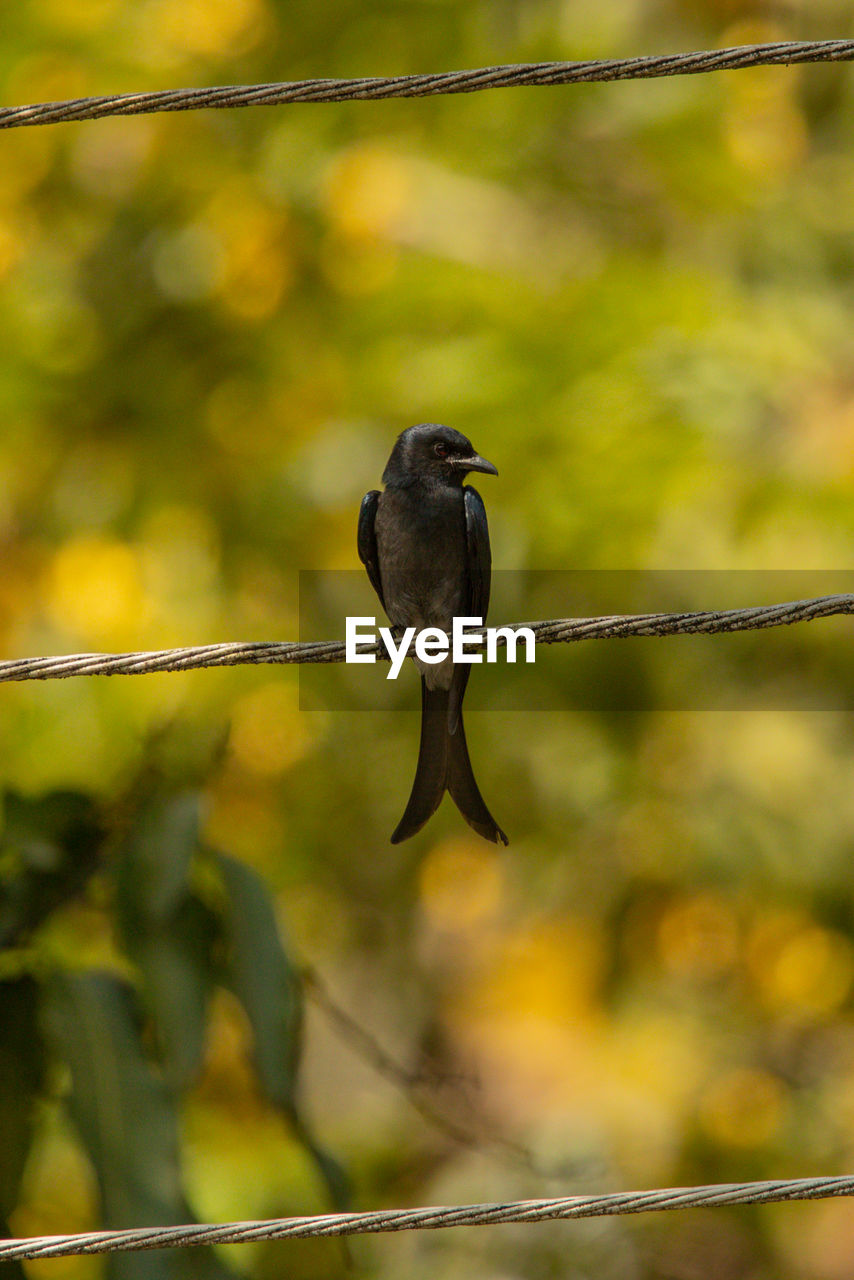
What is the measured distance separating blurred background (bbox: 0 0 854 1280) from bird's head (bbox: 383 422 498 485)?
1736mm

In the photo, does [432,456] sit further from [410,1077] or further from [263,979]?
[410,1077]

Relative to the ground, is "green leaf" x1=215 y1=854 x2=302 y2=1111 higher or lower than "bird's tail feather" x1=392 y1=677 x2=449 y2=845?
lower

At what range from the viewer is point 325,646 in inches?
72.1

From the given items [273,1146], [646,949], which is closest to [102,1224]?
[273,1146]

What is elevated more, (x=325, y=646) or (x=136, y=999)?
(x=325, y=646)

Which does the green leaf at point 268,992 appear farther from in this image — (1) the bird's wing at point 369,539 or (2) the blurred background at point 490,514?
(2) the blurred background at point 490,514

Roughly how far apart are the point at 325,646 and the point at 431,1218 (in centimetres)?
78

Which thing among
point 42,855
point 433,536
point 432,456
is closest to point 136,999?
point 42,855

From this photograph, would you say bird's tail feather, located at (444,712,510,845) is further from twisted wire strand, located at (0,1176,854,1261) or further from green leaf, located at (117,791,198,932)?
twisted wire strand, located at (0,1176,854,1261)

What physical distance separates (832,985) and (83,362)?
431 centimetres

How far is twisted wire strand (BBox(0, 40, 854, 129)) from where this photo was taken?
6.25 feet

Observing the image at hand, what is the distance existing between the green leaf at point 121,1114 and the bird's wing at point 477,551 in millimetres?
1115

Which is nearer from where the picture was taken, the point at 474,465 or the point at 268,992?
the point at 268,992

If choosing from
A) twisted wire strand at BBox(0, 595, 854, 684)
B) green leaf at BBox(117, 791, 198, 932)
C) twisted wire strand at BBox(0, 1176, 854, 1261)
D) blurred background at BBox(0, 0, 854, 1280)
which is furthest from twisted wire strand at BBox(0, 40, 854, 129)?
blurred background at BBox(0, 0, 854, 1280)
